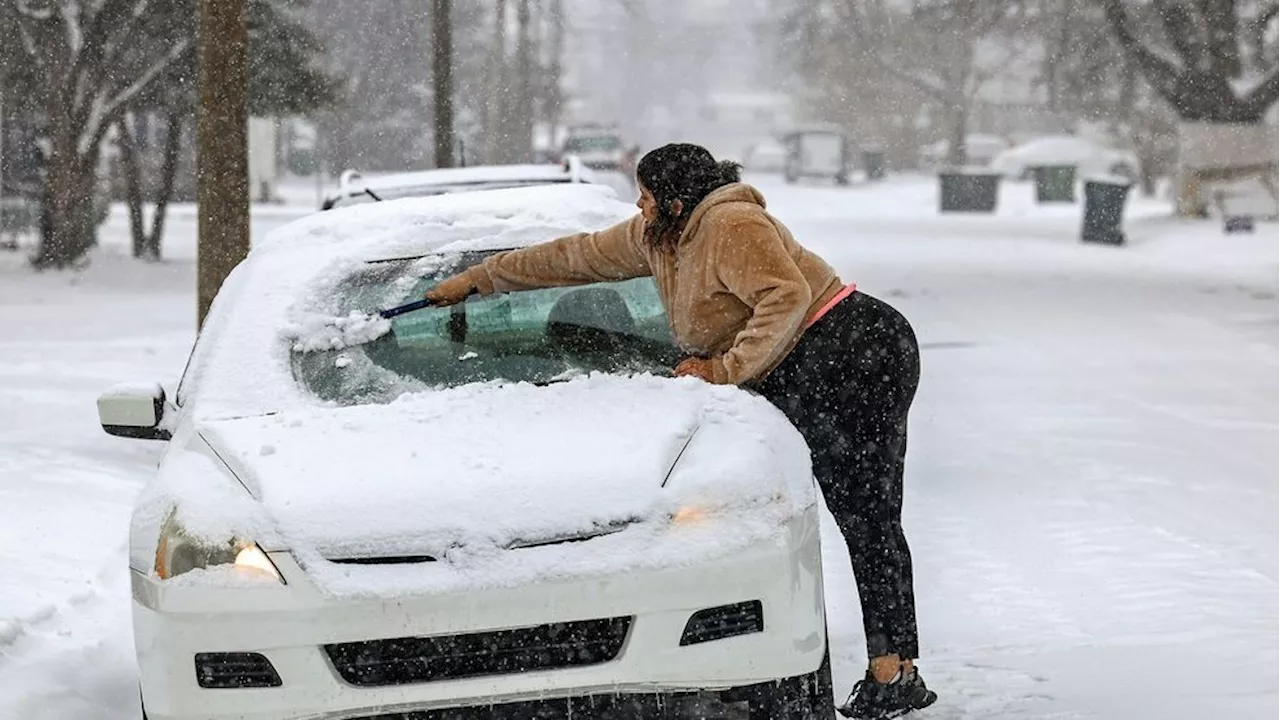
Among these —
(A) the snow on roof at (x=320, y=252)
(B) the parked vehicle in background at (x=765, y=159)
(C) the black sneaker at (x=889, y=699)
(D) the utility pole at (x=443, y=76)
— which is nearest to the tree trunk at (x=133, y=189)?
(D) the utility pole at (x=443, y=76)

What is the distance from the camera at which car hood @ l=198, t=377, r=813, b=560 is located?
383 centimetres

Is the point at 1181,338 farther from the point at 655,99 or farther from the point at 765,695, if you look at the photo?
the point at 655,99

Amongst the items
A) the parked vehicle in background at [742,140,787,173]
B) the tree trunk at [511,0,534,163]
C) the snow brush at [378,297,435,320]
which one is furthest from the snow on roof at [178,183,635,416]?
the parked vehicle in background at [742,140,787,173]

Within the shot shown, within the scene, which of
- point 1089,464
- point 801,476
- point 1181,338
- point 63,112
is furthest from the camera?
point 63,112

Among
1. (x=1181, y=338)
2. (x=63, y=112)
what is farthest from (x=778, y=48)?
(x=1181, y=338)

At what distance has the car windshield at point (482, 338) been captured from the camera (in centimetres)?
489

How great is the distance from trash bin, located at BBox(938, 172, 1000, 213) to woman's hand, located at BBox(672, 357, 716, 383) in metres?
38.2

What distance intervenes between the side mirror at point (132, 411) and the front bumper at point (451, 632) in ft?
3.50

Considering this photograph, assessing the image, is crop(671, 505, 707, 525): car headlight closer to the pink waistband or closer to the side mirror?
the pink waistband

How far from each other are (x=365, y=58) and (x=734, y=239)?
51.6 metres

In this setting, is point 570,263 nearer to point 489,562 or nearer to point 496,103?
point 489,562

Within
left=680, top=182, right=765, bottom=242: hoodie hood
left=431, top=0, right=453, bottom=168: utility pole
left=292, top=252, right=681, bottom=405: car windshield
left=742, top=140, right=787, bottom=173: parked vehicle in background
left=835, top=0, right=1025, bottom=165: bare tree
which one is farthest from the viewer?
left=742, top=140, right=787, bottom=173: parked vehicle in background

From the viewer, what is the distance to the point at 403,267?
17.4 ft

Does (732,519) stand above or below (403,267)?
below
